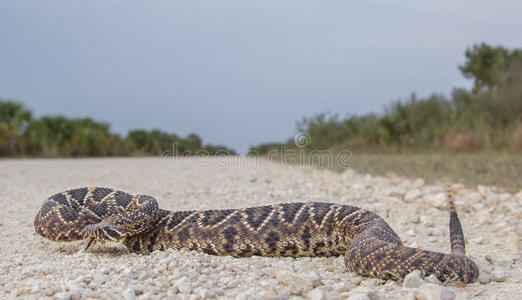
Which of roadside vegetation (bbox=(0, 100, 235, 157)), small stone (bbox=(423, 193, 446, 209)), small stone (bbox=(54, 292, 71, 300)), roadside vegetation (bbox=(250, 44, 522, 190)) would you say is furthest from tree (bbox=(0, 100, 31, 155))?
small stone (bbox=(54, 292, 71, 300))

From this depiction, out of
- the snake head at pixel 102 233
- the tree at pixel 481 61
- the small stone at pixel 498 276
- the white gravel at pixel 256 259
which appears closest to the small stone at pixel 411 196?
the white gravel at pixel 256 259

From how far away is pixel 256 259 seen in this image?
15.7 ft

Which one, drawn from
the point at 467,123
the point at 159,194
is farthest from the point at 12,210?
the point at 467,123

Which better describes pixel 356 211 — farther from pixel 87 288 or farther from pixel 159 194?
pixel 159 194

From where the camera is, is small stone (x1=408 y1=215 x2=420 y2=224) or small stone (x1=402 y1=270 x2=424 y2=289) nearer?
small stone (x1=402 y1=270 x2=424 y2=289)

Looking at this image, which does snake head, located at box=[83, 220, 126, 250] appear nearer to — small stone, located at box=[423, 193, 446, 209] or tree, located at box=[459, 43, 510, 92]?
small stone, located at box=[423, 193, 446, 209]

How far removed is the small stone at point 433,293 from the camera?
130 inches

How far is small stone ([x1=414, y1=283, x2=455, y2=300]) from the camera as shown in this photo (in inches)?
130

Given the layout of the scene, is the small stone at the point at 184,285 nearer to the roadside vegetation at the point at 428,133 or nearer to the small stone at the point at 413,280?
the small stone at the point at 413,280

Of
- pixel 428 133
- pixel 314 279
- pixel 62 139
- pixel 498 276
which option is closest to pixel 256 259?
pixel 314 279

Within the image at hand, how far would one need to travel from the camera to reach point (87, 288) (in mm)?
3541

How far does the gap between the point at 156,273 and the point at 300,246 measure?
5.65ft

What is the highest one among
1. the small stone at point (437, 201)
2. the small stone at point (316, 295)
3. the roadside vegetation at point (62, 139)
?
the roadside vegetation at point (62, 139)

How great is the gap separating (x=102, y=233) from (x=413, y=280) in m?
2.88
